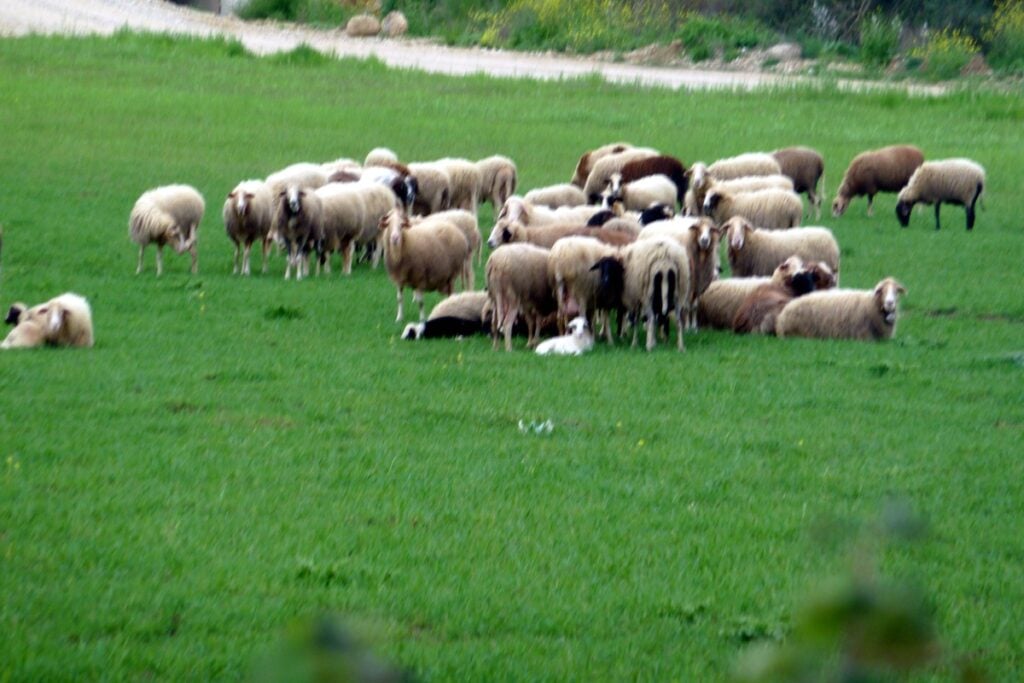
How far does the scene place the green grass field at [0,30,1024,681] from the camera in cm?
582

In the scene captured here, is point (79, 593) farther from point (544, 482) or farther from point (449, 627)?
point (544, 482)

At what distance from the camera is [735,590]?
650cm

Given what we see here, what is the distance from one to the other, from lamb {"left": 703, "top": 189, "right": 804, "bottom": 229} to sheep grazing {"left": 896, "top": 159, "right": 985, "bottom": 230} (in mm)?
4751

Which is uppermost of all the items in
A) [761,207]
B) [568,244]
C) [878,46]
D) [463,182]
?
[878,46]

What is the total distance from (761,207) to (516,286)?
20.3ft

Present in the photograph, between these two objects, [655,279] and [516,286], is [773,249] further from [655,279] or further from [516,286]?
[516,286]

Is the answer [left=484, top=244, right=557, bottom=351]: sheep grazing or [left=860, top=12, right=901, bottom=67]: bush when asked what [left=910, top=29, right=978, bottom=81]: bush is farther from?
[left=484, top=244, right=557, bottom=351]: sheep grazing

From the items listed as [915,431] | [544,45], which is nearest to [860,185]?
[915,431]

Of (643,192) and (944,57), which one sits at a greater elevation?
(944,57)

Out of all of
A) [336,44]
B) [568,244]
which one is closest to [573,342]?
[568,244]

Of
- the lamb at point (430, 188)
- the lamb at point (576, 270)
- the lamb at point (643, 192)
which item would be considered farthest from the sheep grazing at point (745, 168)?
the lamb at point (576, 270)

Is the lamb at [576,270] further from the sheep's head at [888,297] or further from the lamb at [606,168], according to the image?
the lamb at [606,168]

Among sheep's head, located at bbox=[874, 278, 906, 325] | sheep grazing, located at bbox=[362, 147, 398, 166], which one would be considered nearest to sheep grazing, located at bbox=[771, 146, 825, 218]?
sheep grazing, located at bbox=[362, 147, 398, 166]

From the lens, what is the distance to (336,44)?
4847cm
